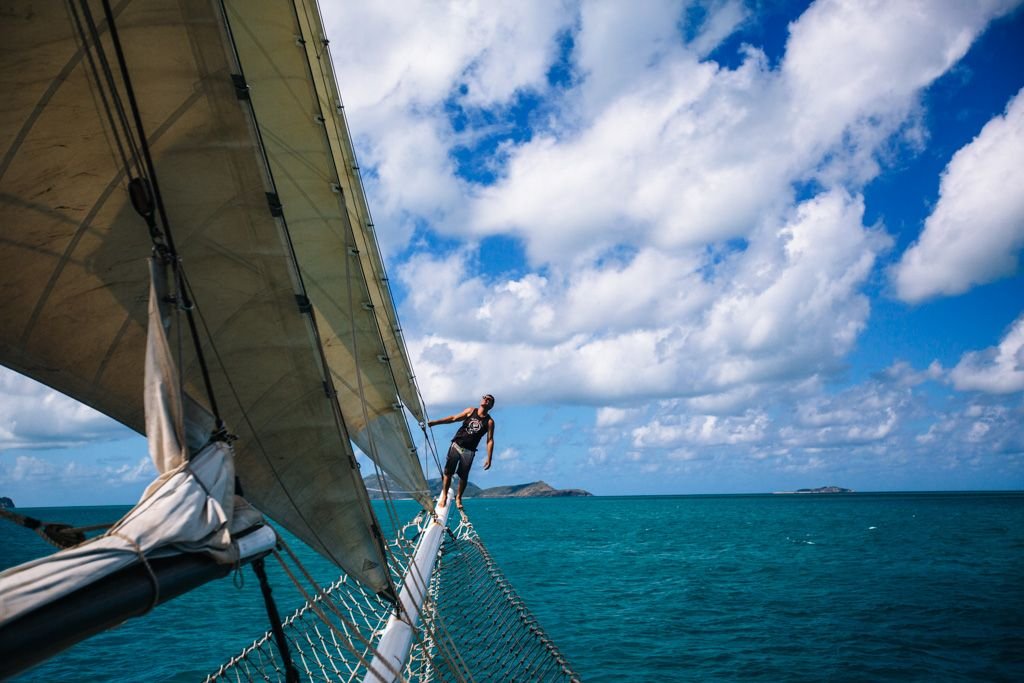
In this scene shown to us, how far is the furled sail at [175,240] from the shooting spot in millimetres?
4344

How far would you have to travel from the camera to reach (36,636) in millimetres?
2648

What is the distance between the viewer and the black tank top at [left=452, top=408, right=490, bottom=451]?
13.4 meters

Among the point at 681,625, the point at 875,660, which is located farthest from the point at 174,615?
the point at 875,660

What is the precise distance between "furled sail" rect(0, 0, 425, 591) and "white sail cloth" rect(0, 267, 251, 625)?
1.61 ft

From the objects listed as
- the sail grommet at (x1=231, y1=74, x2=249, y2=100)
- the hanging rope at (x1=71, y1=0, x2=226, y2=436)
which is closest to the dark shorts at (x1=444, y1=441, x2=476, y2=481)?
the hanging rope at (x1=71, y1=0, x2=226, y2=436)

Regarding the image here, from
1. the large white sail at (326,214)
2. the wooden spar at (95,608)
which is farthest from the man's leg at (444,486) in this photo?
the wooden spar at (95,608)

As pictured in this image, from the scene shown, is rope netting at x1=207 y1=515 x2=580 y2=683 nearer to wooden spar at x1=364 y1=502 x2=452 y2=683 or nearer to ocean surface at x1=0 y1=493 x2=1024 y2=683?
wooden spar at x1=364 y1=502 x2=452 y2=683

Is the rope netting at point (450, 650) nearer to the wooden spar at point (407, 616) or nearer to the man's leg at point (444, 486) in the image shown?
the wooden spar at point (407, 616)

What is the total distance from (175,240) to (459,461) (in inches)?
360

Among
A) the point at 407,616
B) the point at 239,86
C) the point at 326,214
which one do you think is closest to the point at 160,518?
the point at 239,86

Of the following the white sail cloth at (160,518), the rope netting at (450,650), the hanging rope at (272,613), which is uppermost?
the white sail cloth at (160,518)

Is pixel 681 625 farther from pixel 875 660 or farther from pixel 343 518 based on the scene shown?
pixel 343 518

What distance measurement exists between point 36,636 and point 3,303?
3.27 meters

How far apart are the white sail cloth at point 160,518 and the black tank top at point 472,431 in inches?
373
